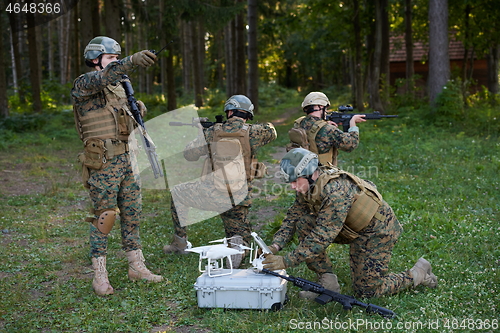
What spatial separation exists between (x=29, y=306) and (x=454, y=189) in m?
7.15

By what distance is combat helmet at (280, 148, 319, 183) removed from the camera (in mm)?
4352

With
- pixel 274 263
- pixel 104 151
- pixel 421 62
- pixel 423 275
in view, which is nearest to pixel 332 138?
pixel 423 275

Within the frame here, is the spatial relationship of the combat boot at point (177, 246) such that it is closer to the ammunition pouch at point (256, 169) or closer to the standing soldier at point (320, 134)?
the ammunition pouch at point (256, 169)

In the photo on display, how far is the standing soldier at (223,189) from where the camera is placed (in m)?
6.22

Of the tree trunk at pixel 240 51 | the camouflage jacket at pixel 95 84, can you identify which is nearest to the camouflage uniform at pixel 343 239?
the camouflage jacket at pixel 95 84

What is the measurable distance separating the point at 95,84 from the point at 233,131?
1.89m

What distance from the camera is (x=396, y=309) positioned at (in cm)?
453

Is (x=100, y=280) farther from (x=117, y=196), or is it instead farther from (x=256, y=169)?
(x=256, y=169)

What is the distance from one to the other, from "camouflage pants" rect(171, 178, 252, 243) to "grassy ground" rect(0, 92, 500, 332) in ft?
1.83

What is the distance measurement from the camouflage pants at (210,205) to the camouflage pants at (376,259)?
1.80 meters

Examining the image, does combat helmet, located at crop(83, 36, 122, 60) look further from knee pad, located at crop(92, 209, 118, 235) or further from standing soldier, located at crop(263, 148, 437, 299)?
standing soldier, located at crop(263, 148, 437, 299)

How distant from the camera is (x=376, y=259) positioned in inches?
187

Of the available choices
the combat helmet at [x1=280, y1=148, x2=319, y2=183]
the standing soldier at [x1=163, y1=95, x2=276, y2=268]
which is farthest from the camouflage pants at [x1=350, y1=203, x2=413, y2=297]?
the standing soldier at [x1=163, y1=95, x2=276, y2=268]

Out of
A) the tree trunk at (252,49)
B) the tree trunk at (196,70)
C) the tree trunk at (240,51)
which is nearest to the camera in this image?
the tree trunk at (252,49)
